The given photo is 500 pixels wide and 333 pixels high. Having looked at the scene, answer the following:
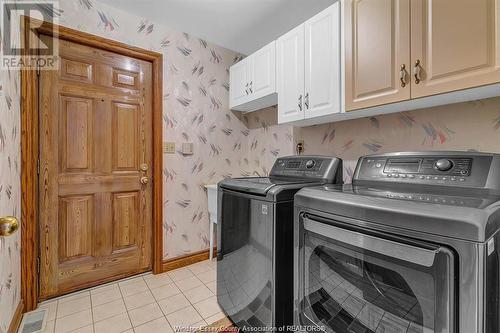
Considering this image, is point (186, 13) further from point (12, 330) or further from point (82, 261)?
point (12, 330)

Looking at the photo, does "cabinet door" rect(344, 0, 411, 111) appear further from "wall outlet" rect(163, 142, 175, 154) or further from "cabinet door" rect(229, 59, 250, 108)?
"wall outlet" rect(163, 142, 175, 154)

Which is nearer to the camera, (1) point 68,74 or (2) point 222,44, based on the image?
(1) point 68,74

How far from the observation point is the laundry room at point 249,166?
0.85 m

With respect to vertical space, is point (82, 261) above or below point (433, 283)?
below

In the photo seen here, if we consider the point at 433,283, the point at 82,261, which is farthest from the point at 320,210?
the point at 82,261

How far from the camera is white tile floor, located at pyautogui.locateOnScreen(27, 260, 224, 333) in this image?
1.55 meters

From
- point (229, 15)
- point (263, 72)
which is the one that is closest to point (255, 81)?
point (263, 72)

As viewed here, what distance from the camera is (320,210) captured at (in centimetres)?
102

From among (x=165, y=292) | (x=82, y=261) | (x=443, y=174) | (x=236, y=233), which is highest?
(x=443, y=174)

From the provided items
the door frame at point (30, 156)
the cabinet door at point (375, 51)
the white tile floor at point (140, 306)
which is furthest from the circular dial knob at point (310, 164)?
the door frame at point (30, 156)

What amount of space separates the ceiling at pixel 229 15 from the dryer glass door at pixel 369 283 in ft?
5.81

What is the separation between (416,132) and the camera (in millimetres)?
1462

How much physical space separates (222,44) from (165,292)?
2505 mm

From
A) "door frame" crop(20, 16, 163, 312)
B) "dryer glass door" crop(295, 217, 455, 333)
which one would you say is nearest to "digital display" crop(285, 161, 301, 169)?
"dryer glass door" crop(295, 217, 455, 333)
